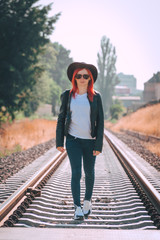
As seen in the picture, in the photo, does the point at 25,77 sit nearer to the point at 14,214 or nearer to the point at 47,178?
the point at 47,178

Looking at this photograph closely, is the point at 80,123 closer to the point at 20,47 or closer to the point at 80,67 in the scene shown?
the point at 80,67

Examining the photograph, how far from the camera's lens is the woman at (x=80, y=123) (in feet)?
11.0

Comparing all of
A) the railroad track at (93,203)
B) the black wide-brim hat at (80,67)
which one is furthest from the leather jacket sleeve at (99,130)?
the railroad track at (93,203)

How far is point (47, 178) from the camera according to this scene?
18.4ft

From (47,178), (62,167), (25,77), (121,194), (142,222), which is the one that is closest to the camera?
(142,222)

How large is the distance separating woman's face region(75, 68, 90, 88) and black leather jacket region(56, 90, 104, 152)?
0.64 feet

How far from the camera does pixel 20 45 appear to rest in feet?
49.3

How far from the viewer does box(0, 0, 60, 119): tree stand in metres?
14.5

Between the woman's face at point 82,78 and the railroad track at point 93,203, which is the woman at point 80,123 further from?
the railroad track at point 93,203

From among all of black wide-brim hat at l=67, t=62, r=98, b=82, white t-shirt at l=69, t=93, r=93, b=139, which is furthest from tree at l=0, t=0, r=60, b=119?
white t-shirt at l=69, t=93, r=93, b=139

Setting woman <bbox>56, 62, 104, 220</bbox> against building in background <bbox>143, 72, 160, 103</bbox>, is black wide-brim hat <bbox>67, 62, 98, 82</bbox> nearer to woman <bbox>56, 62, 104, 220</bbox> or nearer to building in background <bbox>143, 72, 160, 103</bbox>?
woman <bbox>56, 62, 104, 220</bbox>

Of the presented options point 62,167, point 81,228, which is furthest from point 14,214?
point 62,167

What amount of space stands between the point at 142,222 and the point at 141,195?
3.58ft

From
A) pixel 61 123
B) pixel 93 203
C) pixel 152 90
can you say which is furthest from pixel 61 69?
pixel 61 123
